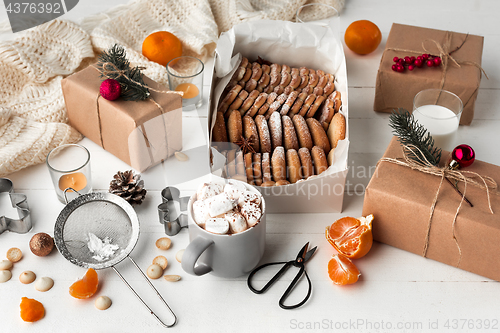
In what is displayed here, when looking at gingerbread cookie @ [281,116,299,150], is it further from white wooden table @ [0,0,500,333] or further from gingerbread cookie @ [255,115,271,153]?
white wooden table @ [0,0,500,333]

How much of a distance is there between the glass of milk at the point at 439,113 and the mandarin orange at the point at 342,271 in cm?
38

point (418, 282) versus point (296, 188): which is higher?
point (296, 188)

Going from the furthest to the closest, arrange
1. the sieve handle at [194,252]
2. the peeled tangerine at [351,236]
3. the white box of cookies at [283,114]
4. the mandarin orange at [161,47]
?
the mandarin orange at [161,47] → the white box of cookies at [283,114] → the peeled tangerine at [351,236] → the sieve handle at [194,252]

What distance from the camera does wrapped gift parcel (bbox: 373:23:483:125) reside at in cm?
114

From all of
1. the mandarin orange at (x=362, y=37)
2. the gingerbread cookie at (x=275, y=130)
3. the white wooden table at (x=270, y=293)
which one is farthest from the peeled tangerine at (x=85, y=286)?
the mandarin orange at (x=362, y=37)

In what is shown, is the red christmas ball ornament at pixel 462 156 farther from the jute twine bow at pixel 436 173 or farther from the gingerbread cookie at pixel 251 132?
the gingerbread cookie at pixel 251 132

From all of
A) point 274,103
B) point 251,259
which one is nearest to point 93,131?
point 274,103

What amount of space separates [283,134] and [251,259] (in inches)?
14.1

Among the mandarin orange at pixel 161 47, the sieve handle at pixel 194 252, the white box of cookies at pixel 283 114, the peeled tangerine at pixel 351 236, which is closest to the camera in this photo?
the sieve handle at pixel 194 252

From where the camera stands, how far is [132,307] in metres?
0.81

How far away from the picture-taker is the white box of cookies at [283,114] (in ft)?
3.10

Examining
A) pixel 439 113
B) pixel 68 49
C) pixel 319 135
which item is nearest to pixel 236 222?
pixel 319 135

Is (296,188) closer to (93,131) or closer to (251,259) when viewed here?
(251,259)

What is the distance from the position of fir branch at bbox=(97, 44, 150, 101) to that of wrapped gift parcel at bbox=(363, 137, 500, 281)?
21.8 inches
